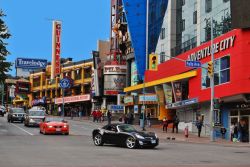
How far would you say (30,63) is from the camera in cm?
10175

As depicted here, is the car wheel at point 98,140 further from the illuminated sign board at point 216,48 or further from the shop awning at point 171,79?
the shop awning at point 171,79

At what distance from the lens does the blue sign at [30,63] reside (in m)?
100

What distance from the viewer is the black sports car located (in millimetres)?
25766

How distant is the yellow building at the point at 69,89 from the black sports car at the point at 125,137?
5489 centimetres

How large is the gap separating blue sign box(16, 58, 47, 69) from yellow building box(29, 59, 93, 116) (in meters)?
3.84

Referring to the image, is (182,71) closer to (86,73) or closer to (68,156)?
(68,156)

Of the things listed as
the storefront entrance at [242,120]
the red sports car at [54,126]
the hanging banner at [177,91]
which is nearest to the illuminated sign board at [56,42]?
the hanging banner at [177,91]

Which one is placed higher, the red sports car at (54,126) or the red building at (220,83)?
the red building at (220,83)

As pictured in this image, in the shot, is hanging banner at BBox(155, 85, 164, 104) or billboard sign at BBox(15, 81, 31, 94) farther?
billboard sign at BBox(15, 81, 31, 94)

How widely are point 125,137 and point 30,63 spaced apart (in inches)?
3073

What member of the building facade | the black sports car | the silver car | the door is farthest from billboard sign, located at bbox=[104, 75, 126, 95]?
the black sports car

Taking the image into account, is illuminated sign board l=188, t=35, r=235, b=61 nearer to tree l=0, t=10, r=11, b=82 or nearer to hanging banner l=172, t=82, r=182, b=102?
hanging banner l=172, t=82, r=182, b=102

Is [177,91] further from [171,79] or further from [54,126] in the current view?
[54,126]

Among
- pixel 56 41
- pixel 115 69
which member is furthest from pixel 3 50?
pixel 56 41
